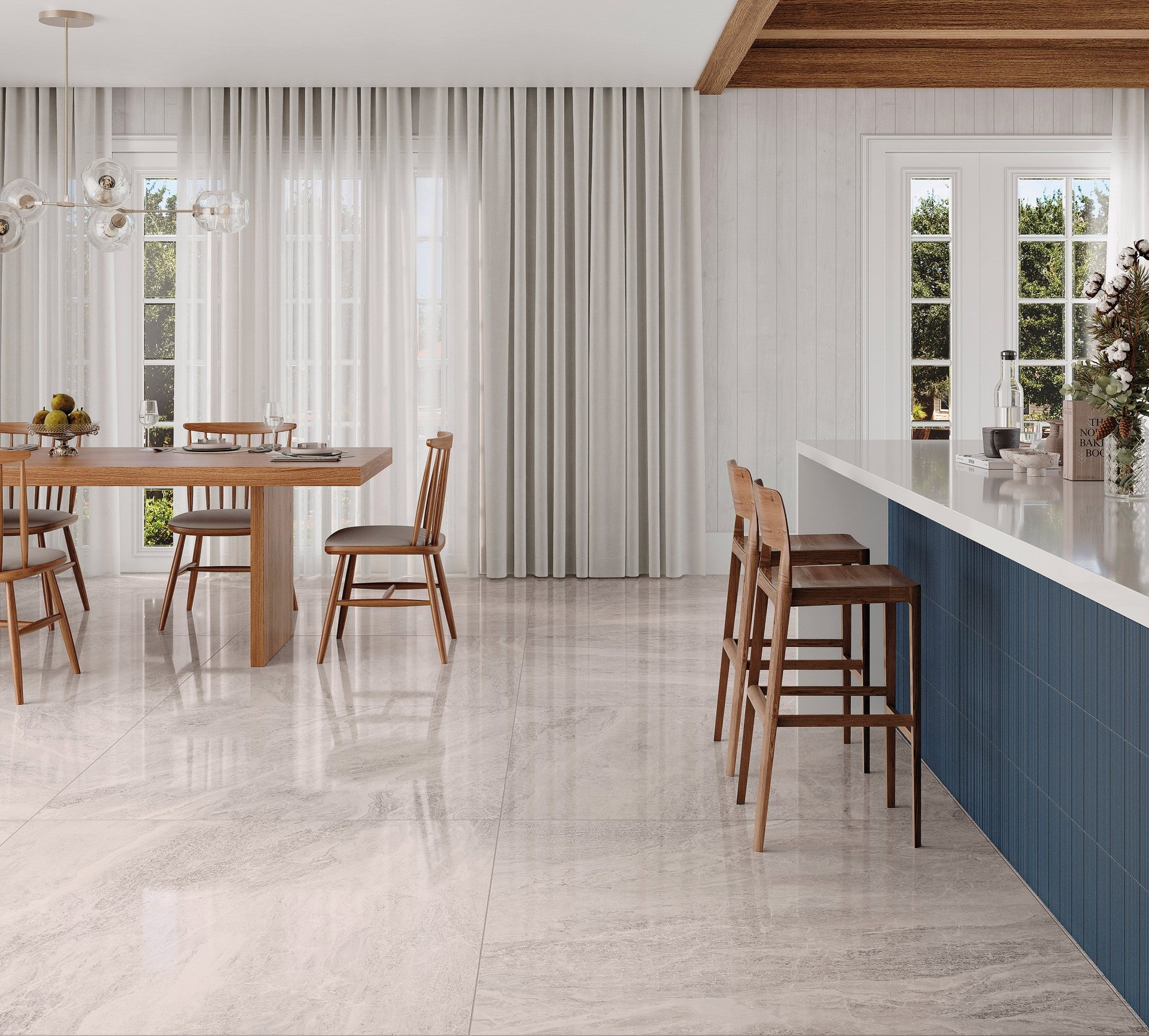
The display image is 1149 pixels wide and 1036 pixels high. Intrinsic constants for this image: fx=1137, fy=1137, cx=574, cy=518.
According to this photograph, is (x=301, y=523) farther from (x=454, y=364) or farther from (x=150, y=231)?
(x=150, y=231)

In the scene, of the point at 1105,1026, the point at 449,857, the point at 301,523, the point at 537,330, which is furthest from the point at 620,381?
the point at 1105,1026

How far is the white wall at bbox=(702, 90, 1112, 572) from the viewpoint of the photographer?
20.2 ft

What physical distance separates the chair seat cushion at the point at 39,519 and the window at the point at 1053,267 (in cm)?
494

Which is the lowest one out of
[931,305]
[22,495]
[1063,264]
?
[22,495]

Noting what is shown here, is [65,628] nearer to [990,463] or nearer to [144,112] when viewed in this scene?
[990,463]

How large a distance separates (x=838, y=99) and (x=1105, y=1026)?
5322mm

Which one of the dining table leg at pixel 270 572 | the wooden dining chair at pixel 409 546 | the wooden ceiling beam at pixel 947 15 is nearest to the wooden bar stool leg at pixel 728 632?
the wooden dining chair at pixel 409 546

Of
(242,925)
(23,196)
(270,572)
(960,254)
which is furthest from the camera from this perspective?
(960,254)

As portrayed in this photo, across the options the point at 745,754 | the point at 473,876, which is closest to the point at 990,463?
the point at 745,754

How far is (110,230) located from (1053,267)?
4.84 meters

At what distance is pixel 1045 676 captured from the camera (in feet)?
7.66

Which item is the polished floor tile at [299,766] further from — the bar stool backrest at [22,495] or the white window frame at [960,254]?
the white window frame at [960,254]

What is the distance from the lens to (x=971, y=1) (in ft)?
16.8

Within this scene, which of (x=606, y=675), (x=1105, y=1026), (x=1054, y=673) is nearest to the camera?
(x=1105, y=1026)
